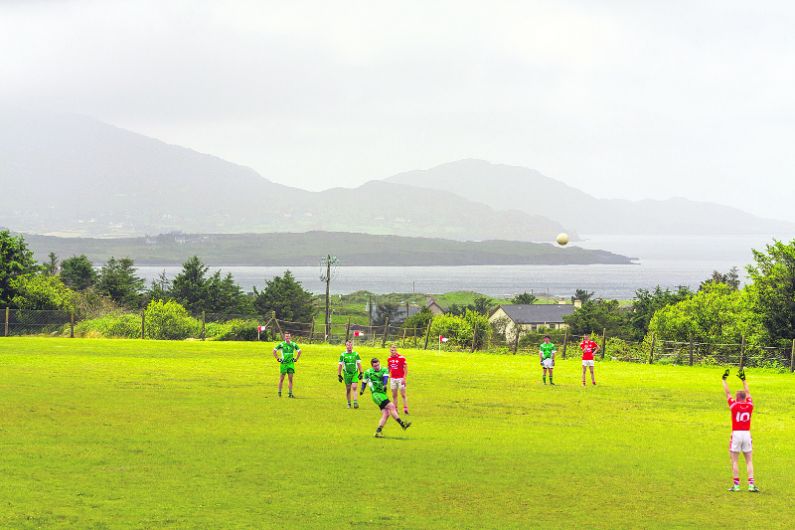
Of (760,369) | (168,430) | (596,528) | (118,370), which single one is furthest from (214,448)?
(760,369)

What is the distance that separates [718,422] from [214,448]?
643 inches

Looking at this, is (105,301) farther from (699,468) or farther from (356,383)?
(699,468)

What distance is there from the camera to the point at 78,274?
396 feet

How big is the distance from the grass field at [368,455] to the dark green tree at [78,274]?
81356 millimetres

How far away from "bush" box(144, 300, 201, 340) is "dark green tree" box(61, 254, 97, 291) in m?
39.4

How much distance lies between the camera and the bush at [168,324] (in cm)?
7819

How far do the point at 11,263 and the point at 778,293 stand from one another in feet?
201

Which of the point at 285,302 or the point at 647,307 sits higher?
the point at 647,307

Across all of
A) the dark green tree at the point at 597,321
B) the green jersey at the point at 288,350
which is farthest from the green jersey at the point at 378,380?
the dark green tree at the point at 597,321

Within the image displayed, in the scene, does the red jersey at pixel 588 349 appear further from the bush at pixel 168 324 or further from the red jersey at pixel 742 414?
the bush at pixel 168 324

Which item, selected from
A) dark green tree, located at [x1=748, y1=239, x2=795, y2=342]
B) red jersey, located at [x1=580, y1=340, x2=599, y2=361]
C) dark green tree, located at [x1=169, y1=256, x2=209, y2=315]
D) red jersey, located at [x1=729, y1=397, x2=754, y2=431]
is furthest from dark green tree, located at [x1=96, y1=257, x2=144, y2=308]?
red jersey, located at [x1=729, y1=397, x2=754, y2=431]

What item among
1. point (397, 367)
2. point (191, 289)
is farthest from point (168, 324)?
point (397, 367)

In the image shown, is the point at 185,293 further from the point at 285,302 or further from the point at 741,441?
the point at 741,441

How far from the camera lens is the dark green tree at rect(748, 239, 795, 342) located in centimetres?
6150
